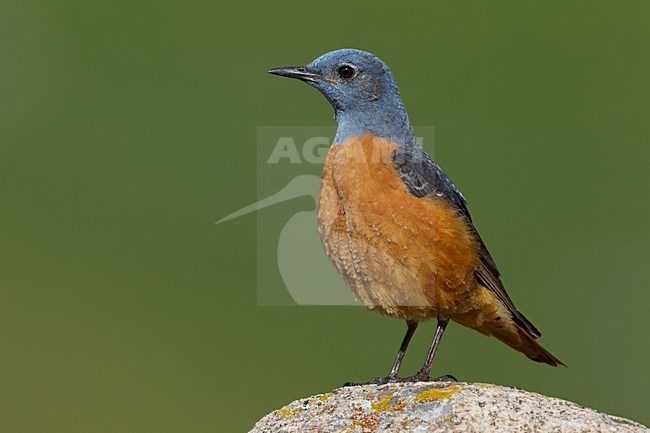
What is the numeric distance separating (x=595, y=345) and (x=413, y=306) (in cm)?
1185

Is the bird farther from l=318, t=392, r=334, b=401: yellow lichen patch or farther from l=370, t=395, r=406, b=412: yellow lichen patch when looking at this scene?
l=370, t=395, r=406, b=412: yellow lichen patch

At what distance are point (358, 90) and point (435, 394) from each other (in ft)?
12.0

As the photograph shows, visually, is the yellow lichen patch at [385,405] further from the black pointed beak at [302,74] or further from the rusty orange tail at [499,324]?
the black pointed beak at [302,74]

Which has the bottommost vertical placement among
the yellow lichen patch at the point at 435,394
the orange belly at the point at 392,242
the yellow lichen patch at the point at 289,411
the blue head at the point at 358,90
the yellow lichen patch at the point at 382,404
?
the yellow lichen patch at the point at 289,411

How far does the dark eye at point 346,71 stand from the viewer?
10.9 m

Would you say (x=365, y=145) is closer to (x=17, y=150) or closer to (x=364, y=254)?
(x=364, y=254)

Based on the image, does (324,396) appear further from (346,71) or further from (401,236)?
(346,71)

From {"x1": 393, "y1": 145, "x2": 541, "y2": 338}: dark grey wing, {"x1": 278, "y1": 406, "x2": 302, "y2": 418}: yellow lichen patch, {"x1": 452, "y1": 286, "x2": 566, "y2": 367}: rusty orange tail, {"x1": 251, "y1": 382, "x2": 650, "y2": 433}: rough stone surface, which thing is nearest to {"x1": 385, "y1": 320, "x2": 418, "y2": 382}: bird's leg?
{"x1": 452, "y1": 286, "x2": 566, "y2": 367}: rusty orange tail

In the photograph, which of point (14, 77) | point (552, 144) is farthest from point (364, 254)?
point (14, 77)

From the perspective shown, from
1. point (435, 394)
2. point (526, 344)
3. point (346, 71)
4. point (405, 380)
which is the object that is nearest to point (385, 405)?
point (435, 394)

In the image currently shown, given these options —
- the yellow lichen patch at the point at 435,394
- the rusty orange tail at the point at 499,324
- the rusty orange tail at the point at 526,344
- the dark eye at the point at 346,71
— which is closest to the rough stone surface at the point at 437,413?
the yellow lichen patch at the point at 435,394

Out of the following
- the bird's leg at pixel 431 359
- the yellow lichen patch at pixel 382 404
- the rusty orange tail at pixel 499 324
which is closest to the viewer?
the yellow lichen patch at pixel 382 404

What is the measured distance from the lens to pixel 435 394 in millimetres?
8086

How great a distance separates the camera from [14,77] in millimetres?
30438
